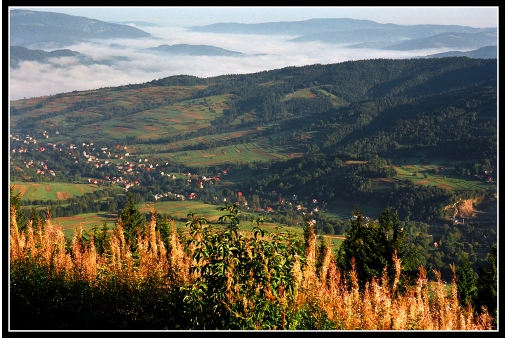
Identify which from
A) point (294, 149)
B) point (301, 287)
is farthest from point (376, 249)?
point (294, 149)

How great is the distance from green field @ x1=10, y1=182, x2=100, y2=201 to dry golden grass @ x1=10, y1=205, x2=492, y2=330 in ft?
202

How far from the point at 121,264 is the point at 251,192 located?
92202mm

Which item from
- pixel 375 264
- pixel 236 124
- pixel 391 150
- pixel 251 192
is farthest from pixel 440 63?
pixel 375 264

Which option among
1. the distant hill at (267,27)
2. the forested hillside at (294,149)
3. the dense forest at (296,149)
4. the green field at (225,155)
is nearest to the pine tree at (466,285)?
the distant hill at (267,27)

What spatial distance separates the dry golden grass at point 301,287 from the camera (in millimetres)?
5266

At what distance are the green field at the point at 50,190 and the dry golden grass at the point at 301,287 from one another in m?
61.5

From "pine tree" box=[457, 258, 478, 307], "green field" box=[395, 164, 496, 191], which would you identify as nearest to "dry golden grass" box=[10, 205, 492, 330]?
"pine tree" box=[457, 258, 478, 307]

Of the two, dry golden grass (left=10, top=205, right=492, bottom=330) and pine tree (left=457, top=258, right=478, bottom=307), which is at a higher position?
dry golden grass (left=10, top=205, right=492, bottom=330)

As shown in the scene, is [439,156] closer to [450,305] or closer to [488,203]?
[488,203]

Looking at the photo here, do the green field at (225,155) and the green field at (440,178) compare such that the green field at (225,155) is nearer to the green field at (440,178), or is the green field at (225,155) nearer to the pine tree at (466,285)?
the green field at (440,178)

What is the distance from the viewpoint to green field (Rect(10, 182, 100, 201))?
67.8m

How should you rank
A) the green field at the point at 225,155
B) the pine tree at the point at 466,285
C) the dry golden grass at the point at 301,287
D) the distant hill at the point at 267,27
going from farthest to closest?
1. the green field at the point at 225,155
2. the pine tree at the point at 466,285
3. the distant hill at the point at 267,27
4. the dry golden grass at the point at 301,287

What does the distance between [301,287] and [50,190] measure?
73516mm

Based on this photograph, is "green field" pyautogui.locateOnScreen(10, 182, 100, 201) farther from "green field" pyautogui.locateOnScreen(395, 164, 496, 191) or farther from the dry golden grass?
the dry golden grass
